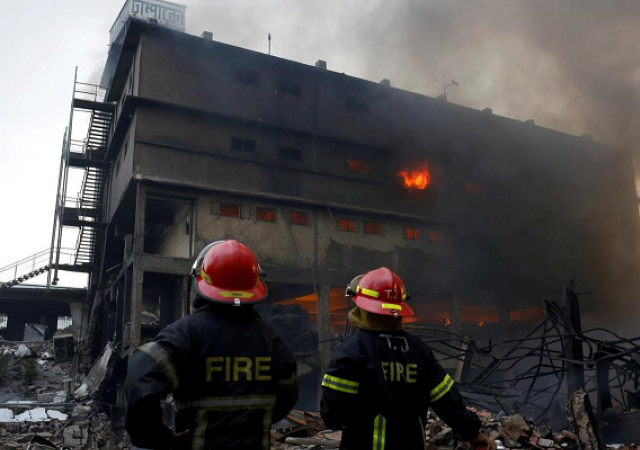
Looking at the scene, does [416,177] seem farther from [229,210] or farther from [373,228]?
[229,210]

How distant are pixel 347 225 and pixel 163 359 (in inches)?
771

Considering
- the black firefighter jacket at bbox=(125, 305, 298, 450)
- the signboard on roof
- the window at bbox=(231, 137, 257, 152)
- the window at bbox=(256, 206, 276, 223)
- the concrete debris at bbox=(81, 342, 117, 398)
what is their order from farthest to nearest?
the signboard on roof
the window at bbox=(231, 137, 257, 152)
the window at bbox=(256, 206, 276, 223)
the concrete debris at bbox=(81, 342, 117, 398)
the black firefighter jacket at bbox=(125, 305, 298, 450)

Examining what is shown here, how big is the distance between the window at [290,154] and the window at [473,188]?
316 inches

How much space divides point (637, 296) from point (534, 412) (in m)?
22.0

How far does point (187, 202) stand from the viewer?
1919 cm

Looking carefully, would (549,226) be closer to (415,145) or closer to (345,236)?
(415,145)

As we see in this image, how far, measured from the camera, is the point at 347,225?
863 inches

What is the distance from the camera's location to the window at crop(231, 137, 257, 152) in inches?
804

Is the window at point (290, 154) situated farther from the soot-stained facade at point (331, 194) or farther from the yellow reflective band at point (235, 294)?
the yellow reflective band at point (235, 294)

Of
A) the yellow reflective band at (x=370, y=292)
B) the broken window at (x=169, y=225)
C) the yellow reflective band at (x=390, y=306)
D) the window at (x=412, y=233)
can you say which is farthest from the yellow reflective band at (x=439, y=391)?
the window at (x=412, y=233)

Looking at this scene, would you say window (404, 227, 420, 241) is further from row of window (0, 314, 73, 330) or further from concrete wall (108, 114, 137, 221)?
row of window (0, 314, 73, 330)

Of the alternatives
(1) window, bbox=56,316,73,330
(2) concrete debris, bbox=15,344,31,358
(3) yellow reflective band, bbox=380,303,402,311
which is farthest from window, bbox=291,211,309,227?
(1) window, bbox=56,316,73,330

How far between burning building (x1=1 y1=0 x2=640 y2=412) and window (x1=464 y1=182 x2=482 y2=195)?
0.17ft

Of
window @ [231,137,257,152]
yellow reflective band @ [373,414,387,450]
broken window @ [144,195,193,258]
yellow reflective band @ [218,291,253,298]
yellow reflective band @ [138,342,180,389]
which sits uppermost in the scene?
window @ [231,137,257,152]
